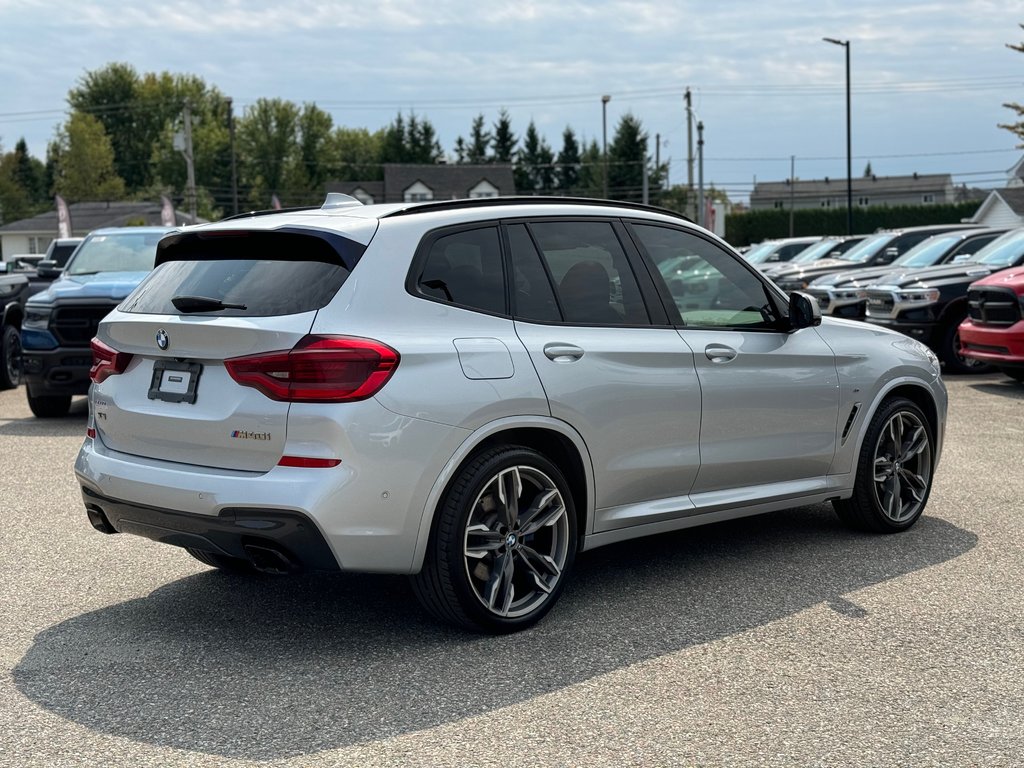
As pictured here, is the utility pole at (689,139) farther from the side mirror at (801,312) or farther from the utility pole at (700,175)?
the side mirror at (801,312)

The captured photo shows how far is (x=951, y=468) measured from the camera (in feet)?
29.3

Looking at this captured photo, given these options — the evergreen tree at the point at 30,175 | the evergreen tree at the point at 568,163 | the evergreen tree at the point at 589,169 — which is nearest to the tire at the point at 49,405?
the evergreen tree at the point at 589,169

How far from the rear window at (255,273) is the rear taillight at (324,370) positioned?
7.7 inches

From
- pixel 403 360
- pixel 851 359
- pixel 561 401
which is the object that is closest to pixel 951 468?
pixel 851 359

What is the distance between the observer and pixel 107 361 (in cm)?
523

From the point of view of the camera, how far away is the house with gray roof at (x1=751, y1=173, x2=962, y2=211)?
489ft

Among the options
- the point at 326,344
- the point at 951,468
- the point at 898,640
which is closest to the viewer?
the point at 326,344

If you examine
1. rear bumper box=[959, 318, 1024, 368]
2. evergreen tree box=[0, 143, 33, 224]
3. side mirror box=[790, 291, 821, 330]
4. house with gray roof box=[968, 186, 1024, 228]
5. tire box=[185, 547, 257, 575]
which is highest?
evergreen tree box=[0, 143, 33, 224]

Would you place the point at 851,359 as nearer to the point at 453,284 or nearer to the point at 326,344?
the point at 453,284

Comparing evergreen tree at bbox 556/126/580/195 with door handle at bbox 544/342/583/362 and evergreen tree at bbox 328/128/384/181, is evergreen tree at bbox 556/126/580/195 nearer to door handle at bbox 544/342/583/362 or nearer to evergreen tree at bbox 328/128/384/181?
evergreen tree at bbox 328/128/384/181

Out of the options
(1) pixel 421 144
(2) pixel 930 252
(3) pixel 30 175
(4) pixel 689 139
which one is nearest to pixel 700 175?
(4) pixel 689 139

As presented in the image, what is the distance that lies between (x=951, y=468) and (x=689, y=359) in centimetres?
406

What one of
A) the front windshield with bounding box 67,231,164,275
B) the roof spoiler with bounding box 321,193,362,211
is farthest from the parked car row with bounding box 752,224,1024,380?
the front windshield with bounding box 67,231,164,275

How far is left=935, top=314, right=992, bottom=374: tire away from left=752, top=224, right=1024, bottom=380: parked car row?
0.04 feet
